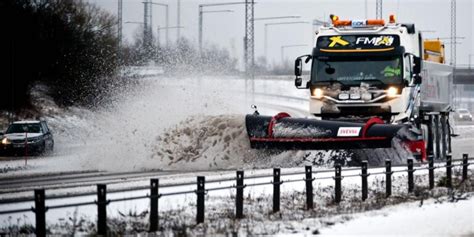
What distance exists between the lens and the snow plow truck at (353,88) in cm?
2405

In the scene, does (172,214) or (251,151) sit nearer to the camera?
(172,214)

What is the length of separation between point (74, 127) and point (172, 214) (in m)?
40.0

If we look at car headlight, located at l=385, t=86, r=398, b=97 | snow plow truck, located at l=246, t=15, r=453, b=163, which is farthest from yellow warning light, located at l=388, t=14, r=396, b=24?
car headlight, located at l=385, t=86, r=398, b=97

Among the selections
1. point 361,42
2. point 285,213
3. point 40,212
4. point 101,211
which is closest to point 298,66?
point 361,42

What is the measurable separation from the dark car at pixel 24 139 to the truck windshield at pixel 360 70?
14.6 m

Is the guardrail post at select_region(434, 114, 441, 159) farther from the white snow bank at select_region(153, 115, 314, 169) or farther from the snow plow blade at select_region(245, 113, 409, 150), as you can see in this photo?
the white snow bank at select_region(153, 115, 314, 169)

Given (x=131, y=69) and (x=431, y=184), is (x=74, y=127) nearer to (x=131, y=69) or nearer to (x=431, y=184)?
(x=131, y=69)

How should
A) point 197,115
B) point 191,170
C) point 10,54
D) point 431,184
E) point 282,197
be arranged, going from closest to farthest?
point 282,197 < point 431,184 < point 191,170 < point 197,115 < point 10,54

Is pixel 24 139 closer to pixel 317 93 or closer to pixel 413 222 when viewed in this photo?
pixel 317 93

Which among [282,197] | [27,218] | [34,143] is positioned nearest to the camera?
[27,218]

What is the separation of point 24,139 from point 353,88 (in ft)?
52.5

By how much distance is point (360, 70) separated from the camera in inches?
989

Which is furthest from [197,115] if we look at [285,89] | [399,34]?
[285,89]

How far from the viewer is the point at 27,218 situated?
45.6ft
